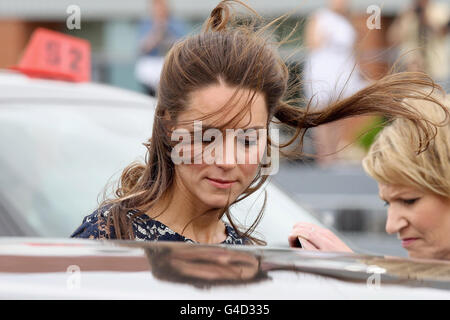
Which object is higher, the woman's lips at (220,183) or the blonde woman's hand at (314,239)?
the woman's lips at (220,183)

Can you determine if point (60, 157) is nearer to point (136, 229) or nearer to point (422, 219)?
point (136, 229)

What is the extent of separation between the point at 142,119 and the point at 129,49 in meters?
9.53

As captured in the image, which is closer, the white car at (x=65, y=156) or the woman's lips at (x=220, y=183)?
the woman's lips at (x=220, y=183)

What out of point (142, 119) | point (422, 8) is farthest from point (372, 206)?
point (142, 119)

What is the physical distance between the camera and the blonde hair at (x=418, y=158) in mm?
2568

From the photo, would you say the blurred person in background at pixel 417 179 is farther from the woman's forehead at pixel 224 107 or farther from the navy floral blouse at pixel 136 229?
the navy floral blouse at pixel 136 229

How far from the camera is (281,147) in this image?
2.42 m

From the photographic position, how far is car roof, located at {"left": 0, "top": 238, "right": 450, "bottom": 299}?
124 cm

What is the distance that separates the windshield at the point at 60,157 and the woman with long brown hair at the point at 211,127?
1.64 feet

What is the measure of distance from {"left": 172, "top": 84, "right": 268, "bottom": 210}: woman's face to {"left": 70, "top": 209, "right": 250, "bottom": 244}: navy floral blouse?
0.10 metres

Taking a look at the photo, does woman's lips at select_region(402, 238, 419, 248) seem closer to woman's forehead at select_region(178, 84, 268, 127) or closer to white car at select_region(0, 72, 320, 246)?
white car at select_region(0, 72, 320, 246)

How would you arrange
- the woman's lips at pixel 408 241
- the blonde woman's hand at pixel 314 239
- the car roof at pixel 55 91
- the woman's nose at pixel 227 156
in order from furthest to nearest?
1. the car roof at pixel 55 91
2. the woman's lips at pixel 408 241
3. the blonde woman's hand at pixel 314 239
4. the woman's nose at pixel 227 156

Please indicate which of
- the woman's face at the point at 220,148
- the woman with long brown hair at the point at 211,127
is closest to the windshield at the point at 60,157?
the woman with long brown hair at the point at 211,127
